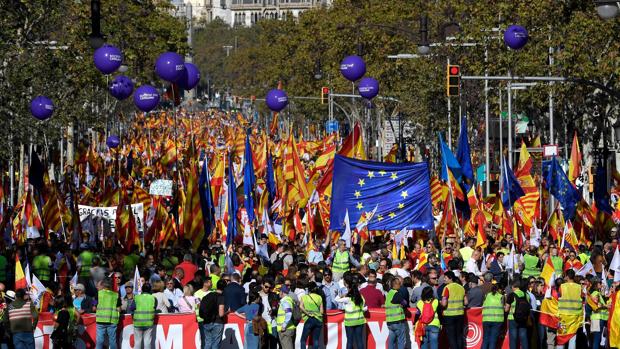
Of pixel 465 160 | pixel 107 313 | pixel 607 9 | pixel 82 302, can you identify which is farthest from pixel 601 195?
pixel 107 313

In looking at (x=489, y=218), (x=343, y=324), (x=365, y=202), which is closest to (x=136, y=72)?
(x=489, y=218)

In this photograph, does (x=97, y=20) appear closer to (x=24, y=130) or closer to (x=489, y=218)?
(x=489, y=218)

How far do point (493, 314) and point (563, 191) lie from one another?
8.18 m

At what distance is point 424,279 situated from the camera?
21.2 metres

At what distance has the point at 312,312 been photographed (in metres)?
20.4

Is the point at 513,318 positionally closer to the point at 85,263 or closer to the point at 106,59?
the point at 85,263

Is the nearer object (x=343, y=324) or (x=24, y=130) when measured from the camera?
(x=343, y=324)

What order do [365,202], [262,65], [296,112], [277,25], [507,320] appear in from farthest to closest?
[262,65] → [277,25] → [296,112] → [365,202] → [507,320]

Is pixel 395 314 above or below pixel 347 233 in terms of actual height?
below

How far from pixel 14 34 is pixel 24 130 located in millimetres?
3493

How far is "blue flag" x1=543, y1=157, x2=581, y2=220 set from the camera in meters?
28.3

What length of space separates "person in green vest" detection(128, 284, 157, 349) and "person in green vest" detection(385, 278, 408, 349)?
2.78 meters

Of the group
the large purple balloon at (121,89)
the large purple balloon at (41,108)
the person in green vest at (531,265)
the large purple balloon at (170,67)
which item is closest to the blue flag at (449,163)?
the person in green vest at (531,265)

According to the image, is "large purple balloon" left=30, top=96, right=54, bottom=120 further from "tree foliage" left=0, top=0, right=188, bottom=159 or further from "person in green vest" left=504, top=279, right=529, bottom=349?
"person in green vest" left=504, top=279, right=529, bottom=349
